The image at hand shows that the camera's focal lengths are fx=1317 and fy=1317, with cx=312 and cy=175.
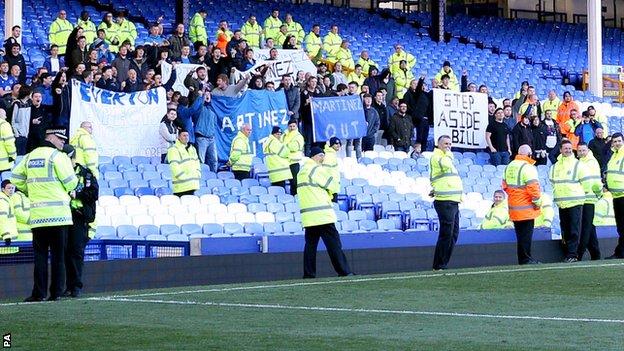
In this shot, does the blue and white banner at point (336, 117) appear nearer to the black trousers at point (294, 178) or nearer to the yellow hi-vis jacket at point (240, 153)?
the black trousers at point (294, 178)

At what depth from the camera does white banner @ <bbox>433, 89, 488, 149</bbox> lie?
28.0m

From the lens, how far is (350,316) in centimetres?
1181

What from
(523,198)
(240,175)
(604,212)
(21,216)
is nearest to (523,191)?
(523,198)

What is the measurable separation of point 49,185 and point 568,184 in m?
9.40

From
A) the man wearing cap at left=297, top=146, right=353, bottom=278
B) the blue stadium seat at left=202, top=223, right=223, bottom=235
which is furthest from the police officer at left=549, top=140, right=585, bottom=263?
the blue stadium seat at left=202, top=223, right=223, bottom=235

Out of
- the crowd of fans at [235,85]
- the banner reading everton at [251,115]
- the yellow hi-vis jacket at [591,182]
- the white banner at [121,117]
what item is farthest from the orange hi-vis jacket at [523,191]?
the white banner at [121,117]

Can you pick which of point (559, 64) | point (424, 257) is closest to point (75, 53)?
point (424, 257)

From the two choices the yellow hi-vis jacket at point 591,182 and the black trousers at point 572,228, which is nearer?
the black trousers at point 572,228

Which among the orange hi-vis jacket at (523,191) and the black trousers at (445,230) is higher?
the orange hi-vis jacket at (523,191)

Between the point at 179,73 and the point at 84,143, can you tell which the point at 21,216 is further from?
the point at 179,73

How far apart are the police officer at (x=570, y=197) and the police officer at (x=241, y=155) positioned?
19.2 feet

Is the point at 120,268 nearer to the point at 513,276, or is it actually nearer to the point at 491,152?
the point at 513,276

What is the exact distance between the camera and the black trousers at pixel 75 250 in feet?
47.6

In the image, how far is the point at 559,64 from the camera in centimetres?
Result: 4094
